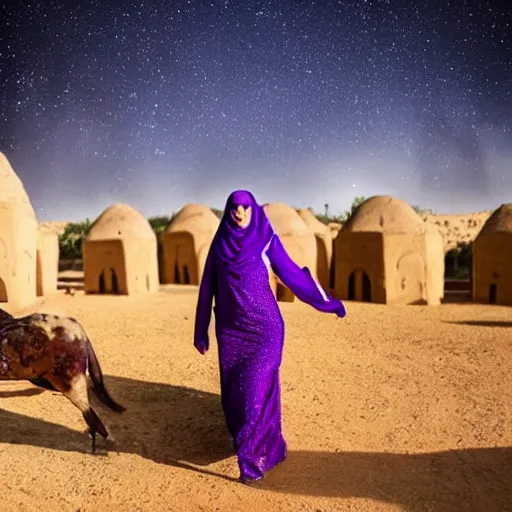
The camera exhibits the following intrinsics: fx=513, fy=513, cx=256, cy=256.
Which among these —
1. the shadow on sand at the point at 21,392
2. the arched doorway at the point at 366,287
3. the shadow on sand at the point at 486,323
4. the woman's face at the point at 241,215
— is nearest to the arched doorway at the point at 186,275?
the arched doorway at the point at 366,287

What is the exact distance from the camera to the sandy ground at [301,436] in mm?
3428

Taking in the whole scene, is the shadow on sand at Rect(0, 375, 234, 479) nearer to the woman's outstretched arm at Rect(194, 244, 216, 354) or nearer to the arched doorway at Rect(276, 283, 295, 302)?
the woman's outstretched arm at Rect(194, 244, 216, 354)

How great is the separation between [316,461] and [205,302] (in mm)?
1536

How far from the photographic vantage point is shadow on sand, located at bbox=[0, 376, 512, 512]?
349 centimetres

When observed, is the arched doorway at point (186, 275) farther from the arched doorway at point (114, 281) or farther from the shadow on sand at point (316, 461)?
the shadow on sand at point (316, 461)

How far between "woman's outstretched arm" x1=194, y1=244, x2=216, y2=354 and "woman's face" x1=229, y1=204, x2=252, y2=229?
1.13 feet

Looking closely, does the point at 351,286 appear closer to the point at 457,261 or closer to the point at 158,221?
the point at 457,261

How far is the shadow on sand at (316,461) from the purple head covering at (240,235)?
1.65 metres

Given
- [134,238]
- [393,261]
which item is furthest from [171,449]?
[134,238]

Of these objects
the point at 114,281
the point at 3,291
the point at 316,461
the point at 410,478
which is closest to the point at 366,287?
the point at 114,281

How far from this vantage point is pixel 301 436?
4566 mm

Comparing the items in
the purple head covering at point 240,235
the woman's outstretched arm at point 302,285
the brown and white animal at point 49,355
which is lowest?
the brown and white animal at point 49,355

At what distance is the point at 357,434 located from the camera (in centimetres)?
461

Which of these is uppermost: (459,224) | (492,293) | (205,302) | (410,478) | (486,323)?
(459,224)
